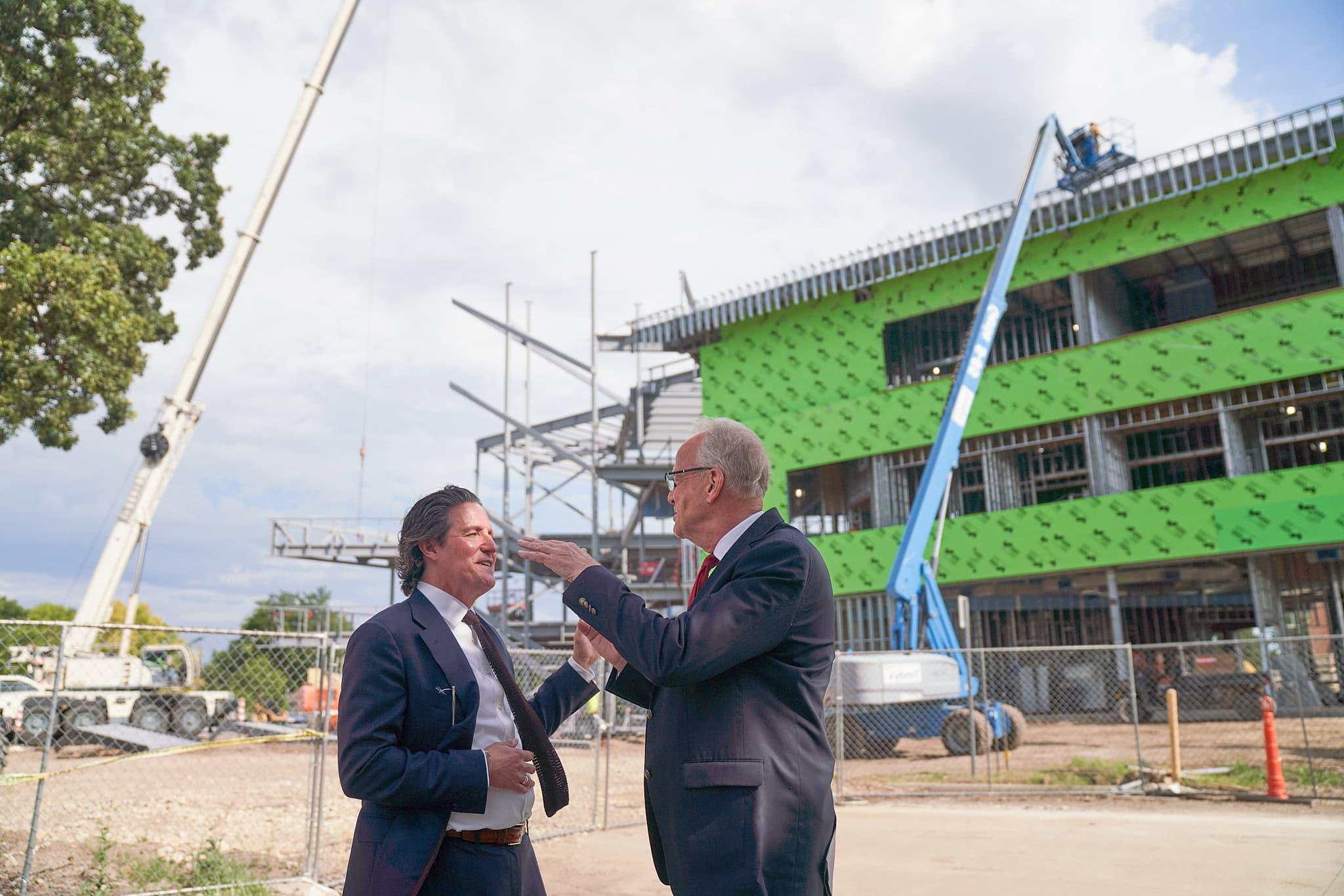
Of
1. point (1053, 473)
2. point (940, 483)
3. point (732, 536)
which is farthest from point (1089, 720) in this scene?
point (732, 536)

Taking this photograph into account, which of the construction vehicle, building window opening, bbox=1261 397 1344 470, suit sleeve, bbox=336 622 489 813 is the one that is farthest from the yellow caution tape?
building window opening, bbox=1261 397 1344 470

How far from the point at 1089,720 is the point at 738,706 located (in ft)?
70.2

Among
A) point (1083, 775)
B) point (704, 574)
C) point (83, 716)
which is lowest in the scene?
point (1083, 775)

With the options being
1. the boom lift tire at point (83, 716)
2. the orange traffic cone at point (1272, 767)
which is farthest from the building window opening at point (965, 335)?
the boom lift tire at point (83, 716)

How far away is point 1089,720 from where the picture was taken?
70.1 ft

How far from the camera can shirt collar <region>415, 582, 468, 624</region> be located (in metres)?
2.93

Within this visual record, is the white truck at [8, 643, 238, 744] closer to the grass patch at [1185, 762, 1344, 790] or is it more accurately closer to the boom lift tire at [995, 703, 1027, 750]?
the boom lift tire at [995, 703, 1027, 750]

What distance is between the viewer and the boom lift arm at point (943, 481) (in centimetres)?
1620

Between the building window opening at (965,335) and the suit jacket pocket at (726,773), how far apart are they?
26460 millimetres

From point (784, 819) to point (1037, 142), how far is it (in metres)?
21.5

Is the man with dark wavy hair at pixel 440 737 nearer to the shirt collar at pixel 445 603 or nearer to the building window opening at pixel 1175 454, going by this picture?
the shirt collar at pixel 445 603

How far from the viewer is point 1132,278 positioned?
27.7m

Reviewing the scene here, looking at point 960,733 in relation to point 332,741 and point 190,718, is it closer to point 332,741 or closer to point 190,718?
point 332,741

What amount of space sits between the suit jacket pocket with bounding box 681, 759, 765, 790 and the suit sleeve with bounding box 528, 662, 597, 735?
3.12 ft
